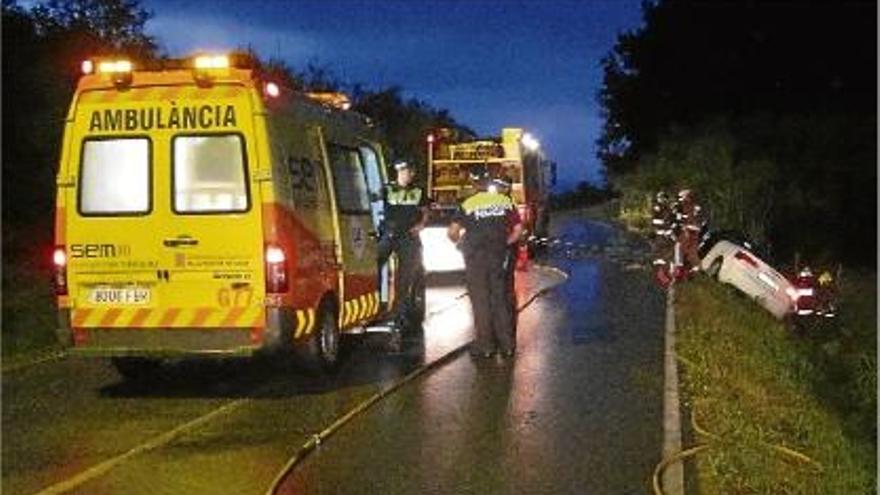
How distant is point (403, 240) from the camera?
44.3 ft

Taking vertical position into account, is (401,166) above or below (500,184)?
above

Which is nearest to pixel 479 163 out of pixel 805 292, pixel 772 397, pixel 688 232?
pixel 688 232

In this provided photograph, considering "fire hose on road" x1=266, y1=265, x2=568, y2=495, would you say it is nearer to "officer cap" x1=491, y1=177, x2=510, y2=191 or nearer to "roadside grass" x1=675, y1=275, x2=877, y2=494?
"officer cap" x1=491, y1=177, x2=510, y2=191

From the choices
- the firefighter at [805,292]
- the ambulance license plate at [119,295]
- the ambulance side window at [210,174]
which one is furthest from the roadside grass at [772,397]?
the ambulance license plate at [119,295]

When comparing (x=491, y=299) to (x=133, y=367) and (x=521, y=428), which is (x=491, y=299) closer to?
(x=133, y=367)

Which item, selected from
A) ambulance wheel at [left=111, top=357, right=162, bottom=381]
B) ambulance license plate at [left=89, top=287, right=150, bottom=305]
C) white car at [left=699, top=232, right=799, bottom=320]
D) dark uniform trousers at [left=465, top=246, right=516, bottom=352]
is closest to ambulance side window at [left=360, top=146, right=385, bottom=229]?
dark uniform trousers at [left=465, top=246, right=516, bottom=352]

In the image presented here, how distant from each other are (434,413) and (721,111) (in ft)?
124

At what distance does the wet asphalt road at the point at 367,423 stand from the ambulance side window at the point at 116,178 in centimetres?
154

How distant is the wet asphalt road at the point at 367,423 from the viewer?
297 inches

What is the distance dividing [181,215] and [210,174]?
1.32 feet

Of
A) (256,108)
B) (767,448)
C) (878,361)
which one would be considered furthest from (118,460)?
(878,361)

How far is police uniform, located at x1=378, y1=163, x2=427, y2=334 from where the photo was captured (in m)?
13.1

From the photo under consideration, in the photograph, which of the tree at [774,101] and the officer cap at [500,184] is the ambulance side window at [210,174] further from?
the tree at [774,101]

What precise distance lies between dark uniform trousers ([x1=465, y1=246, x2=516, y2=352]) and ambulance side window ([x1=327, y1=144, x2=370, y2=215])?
1.18 metres
